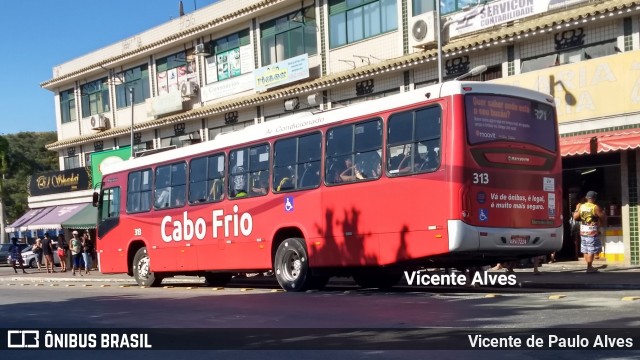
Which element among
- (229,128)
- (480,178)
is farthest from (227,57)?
(480,178)

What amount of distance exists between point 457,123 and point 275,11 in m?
21.6

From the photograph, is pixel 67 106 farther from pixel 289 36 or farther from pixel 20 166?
pixel 20 166

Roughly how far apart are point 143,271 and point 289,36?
14.2 meters

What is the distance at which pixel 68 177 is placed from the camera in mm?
44625

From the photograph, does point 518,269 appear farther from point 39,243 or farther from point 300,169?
point 39,243

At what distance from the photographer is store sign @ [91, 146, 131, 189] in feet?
134

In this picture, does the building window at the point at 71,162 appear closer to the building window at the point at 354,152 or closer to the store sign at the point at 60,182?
the store sign at the point at 60,182

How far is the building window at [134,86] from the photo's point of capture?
41094 millimetres

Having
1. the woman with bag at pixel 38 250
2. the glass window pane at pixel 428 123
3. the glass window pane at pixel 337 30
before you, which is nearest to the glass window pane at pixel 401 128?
the glass window pane at pixel 428 123

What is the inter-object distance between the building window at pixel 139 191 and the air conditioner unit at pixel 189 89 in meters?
16.4

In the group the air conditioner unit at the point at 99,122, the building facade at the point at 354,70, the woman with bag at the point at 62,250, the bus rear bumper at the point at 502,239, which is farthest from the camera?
the air conditioner unit at the point at 99,122

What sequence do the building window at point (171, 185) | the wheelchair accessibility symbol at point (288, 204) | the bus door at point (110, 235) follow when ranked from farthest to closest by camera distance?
the bus door at point (110, 235), the building window at point (171, 185), the wheelchair accessibility symbol at point (288, 204)

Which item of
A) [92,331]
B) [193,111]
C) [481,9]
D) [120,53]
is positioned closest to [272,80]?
[193,111]

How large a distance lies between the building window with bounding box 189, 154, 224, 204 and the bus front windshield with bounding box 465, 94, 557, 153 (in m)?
6.91
